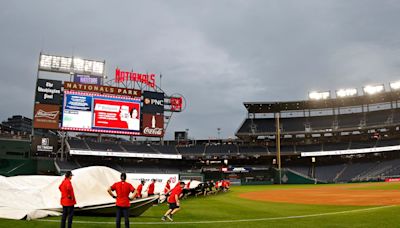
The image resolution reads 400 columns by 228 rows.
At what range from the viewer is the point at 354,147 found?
60188mm

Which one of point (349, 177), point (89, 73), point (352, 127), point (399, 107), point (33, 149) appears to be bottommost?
point (349, 177)

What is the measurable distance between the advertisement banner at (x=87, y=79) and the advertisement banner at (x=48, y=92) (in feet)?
16.4

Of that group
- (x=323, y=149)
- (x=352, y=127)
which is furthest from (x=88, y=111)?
(x=352, y=127)

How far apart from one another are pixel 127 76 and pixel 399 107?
165 ft

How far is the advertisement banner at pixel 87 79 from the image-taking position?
55438 millimetres

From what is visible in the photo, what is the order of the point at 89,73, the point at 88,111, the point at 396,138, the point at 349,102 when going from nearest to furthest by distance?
the point at 88,111 < the point at 89,73 < the point at 396,138 < the point at 349,102

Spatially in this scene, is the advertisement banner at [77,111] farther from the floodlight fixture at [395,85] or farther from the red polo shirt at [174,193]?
the floodlight fixture at [395,85]

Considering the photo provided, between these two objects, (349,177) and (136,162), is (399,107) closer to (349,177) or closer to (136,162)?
(349,177)

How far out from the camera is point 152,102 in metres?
57.2

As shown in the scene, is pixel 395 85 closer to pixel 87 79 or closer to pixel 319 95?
pixel 319 95

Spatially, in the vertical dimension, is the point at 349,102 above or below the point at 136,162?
above

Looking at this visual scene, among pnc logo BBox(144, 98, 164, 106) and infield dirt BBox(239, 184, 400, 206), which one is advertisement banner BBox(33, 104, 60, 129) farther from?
infield dirt BBox(239, 184, 400, 206)

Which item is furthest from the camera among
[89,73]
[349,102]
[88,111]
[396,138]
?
[349,102]

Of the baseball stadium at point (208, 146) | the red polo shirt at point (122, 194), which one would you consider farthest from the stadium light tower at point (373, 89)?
the red polo shirt at point (122, 194)
